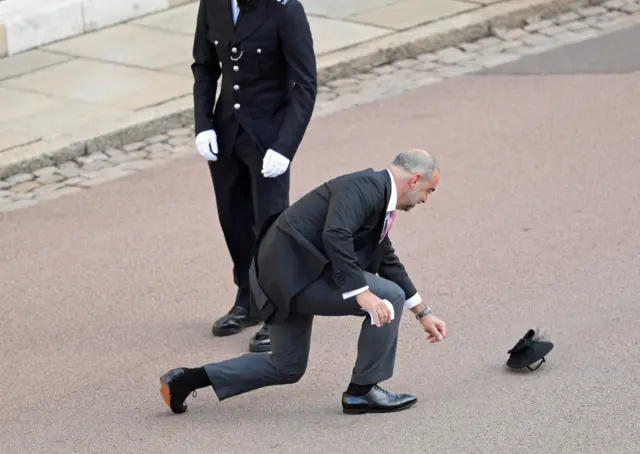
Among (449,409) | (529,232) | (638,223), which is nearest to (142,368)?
(449,409)

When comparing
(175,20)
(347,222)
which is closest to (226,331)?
(347,222)

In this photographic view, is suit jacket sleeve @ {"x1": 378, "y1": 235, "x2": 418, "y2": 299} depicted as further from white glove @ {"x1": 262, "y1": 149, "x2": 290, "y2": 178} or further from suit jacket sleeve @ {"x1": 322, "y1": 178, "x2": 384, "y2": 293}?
white glove @ {"x1": 262, "y1": 149, "x2": 290, "y2": 178}

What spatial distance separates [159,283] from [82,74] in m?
4.28

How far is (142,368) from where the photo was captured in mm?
7055

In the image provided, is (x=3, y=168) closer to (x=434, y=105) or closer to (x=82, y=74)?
(x=82, y=74)

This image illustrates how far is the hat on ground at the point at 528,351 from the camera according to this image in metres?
6.54

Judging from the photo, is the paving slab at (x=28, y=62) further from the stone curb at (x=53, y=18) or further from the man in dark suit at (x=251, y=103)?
the man in dark suit at (x=251, y=103)

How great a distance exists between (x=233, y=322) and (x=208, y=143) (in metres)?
0.99

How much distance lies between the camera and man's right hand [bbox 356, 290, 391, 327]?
5.90m

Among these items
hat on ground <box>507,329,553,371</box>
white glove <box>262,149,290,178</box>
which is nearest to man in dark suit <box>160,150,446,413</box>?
hat on ground <box>507,329,553,371</box>

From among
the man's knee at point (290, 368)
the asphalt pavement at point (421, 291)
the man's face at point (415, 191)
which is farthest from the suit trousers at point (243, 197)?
the man's face at point (415, 191)

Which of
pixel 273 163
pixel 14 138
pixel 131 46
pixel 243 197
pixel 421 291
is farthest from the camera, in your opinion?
pixel 131 46

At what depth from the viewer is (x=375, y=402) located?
629 centimetres

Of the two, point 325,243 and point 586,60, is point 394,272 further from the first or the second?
point 586,60
